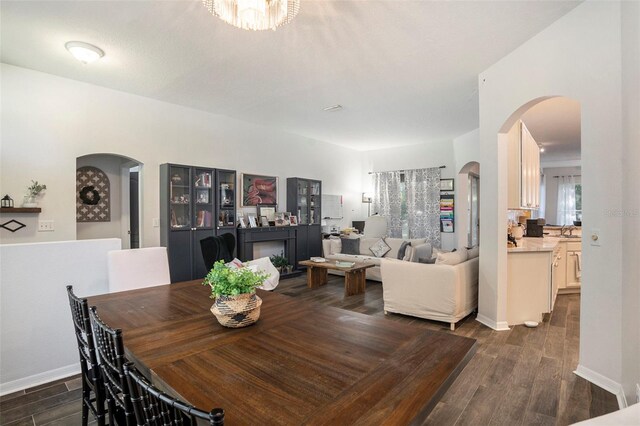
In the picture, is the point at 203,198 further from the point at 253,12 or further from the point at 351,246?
the point at 253,12

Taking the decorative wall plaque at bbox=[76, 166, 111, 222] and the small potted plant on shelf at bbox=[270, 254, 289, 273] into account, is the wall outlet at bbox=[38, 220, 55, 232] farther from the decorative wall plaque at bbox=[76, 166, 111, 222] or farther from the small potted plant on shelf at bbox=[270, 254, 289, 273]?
the small potted plant on shelf at bbox=[270, 254, 289, 273]

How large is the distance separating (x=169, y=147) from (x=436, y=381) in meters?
4.96

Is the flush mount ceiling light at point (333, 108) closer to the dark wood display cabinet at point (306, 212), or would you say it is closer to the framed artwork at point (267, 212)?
the dark wood display cabinet at point (306, 212)

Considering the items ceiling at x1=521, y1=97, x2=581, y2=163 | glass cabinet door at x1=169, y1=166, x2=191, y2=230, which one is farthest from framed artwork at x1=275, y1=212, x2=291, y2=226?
ceiling at x1=521, y1=97, x2=581, y2=163

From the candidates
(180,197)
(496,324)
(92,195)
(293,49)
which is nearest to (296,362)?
(293,49)

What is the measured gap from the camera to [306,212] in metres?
6.69

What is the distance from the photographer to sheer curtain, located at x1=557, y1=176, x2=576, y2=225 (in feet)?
29.8

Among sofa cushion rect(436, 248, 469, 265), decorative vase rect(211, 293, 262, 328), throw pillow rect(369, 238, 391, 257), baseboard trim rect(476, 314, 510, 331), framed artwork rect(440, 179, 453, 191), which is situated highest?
framed artwork rect(440, 179, 453, 191)

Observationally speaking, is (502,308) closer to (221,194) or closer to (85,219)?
(221,194)

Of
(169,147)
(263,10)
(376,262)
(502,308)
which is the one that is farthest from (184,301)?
(376,262)

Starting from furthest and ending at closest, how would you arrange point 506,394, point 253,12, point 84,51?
point 84,51 → point 506,394 → point 253,12

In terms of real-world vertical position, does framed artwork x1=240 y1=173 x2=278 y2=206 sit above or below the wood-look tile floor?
above

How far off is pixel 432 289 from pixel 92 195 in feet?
16.9

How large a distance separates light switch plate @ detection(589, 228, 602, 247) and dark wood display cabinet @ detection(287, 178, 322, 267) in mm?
4703
